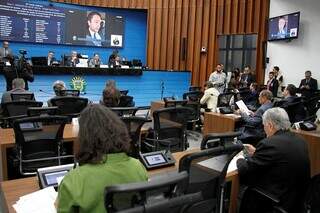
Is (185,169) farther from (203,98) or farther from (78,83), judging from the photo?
(78,83)

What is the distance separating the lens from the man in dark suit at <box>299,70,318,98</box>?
360 inches

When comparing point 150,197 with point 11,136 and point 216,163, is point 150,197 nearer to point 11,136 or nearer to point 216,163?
point 216,163

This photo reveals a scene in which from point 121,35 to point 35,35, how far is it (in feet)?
10.1

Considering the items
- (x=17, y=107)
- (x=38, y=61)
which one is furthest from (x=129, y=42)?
(x=17, y=107)

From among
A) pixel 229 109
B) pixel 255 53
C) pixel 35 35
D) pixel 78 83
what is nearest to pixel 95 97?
pixel 78 83

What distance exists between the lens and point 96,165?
1.50m

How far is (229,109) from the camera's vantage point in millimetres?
6258

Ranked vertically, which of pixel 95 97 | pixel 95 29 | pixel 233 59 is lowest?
pixel 95 97

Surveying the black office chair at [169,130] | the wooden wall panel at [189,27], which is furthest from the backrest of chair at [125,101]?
the wooden wall panel at [189,27]

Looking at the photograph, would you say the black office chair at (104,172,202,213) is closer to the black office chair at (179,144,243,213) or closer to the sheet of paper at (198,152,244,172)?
the black office chair at (179,144,243,213)

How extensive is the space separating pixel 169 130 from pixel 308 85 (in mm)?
6327

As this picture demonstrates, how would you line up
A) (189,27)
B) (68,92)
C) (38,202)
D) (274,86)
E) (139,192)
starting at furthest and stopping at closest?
(189,27)
(274,86)
(68,92)
(38,202)
(139,192)

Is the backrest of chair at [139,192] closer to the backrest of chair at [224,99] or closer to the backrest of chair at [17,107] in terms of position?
the backrest of chair at [17,107]

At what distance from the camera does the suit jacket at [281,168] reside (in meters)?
2.59
